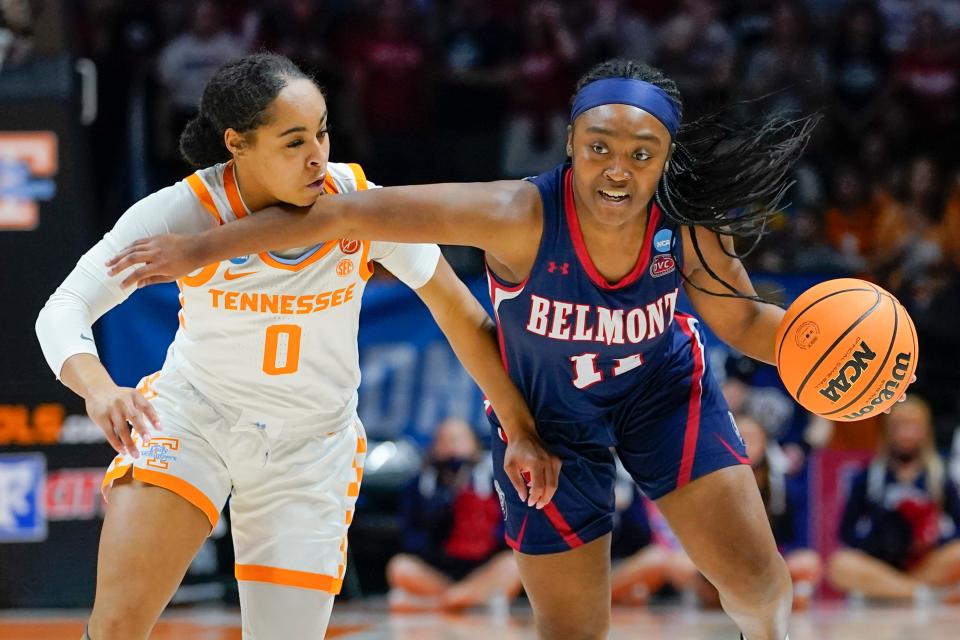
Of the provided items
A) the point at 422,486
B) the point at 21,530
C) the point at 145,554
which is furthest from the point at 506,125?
the point at 145,554

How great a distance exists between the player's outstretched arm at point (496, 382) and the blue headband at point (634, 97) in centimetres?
69

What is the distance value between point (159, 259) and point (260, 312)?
0.36 meters

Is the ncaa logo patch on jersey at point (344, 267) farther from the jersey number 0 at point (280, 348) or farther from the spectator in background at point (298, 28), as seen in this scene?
the spectator in background at point (298, 28)

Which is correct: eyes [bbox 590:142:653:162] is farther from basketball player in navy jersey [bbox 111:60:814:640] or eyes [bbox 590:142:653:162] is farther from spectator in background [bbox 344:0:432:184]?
spectator in background [bbox 344:0:432:184]

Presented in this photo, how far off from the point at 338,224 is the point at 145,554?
3.28 ft

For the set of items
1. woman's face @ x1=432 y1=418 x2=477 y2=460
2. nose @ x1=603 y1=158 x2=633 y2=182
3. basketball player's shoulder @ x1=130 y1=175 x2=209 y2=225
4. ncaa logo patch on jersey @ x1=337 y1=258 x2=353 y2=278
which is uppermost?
nose @ x1=603 y1=158 x2=633 y2=182

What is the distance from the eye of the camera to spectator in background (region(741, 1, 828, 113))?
9984mm

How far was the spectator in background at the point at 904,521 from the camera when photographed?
742 cm

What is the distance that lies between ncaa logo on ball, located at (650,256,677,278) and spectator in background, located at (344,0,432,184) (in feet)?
21.5

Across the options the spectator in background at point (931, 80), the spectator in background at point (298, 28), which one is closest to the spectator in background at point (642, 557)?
the spectator in background at point (298, 28)

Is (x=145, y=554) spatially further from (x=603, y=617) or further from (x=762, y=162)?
(x=762, y=162)

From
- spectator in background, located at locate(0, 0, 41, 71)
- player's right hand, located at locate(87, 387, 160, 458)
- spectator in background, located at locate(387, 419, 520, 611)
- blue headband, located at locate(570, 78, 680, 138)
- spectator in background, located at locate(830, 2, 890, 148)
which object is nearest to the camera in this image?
player's right hand, located at locate(87, 387, 160, 458)

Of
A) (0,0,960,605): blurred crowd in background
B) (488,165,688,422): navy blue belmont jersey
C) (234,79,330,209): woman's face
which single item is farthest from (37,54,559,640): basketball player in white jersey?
(0,0,960,605): blurred crowd in background

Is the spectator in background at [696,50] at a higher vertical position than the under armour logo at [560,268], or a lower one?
higher
